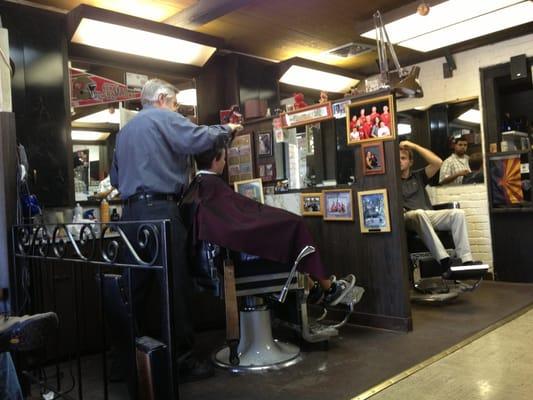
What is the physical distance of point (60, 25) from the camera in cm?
339

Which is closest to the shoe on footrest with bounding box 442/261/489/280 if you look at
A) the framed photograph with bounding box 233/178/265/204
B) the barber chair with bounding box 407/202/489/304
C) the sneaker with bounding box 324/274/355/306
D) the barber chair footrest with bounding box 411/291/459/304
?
the barber chair with bounding box 407/202/489/304

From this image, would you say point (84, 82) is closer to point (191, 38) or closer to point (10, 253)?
point (191, 38)

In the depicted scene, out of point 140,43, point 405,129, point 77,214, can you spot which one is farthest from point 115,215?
point 405,129

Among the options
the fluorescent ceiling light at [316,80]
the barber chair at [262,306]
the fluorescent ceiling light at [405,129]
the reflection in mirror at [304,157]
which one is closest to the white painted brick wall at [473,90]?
the fluorescent ceiling light at [405,129]

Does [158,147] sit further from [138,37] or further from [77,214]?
[138,37]

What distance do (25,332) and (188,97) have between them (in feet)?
9.87

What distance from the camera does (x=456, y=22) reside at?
3.98 m

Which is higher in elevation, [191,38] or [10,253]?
[191,38]

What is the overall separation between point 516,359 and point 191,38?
3.26m

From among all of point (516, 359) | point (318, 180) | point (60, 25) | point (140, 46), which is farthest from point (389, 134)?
point (60, 25)

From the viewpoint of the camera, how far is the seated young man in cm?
242

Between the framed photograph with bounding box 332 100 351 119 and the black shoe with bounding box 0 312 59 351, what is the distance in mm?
2365

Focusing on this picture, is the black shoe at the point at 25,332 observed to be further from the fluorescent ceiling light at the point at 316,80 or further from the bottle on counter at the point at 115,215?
the fluorescent ceiling light at the point at 316,80

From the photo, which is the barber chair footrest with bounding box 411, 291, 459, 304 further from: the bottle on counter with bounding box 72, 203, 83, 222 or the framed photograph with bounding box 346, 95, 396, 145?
the bottle on counter with bounding box 72, 203, 83, 222
